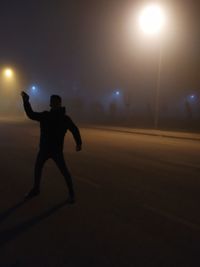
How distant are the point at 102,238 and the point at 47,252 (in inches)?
30.3

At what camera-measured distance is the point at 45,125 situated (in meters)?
6.18

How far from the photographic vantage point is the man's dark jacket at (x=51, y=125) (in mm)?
6160

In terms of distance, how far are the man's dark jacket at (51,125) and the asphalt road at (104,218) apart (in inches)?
39.4

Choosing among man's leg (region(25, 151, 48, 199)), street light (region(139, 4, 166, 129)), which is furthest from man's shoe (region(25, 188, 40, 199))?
street light (region(139, 4, 166, 129))

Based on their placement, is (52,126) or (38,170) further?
(38,170)

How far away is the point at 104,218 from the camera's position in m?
5.57

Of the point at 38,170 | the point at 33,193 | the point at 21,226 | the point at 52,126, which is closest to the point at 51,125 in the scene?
the point at 52,126

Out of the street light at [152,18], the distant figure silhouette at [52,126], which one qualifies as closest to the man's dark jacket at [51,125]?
the distant figure silhouette at [52,126]

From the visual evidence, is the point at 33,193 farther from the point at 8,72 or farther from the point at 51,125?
the point at 8,72

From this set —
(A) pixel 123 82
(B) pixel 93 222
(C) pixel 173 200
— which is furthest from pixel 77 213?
(A) pixel 123 82

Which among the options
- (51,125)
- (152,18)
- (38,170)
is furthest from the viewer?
(152,18)

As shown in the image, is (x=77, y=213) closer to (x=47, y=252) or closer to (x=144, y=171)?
(x=47, y=252)

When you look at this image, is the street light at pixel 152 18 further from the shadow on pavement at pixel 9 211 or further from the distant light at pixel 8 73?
the distant light at pixel 8 73

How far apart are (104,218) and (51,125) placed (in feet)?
5.77
